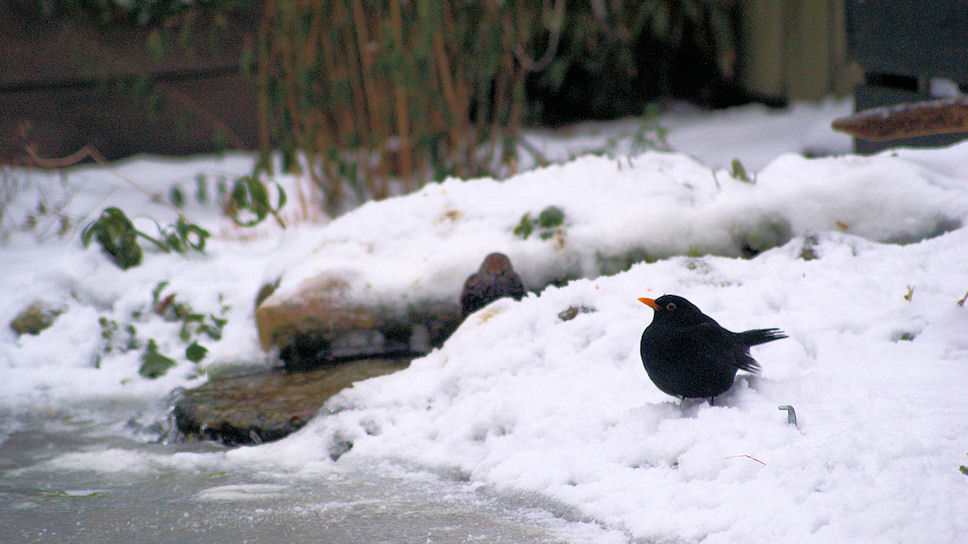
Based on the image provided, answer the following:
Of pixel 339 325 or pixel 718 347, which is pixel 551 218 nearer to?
pixel 339 325

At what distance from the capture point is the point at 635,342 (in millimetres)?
2457

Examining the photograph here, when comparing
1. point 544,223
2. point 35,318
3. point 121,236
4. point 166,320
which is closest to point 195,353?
point 166,320

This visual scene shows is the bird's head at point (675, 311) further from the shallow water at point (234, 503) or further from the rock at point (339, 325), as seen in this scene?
the rock at point (339, 325)

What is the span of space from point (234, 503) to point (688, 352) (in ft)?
3.84

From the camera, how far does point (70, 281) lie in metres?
3.59

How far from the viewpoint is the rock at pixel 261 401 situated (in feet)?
8.14

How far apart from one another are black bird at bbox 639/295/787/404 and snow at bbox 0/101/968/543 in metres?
0.09

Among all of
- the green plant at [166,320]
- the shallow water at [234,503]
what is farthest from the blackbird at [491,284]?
the green plant at [166,320]

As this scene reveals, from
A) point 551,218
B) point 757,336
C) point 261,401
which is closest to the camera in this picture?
point 757,336

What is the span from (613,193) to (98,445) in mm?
2104

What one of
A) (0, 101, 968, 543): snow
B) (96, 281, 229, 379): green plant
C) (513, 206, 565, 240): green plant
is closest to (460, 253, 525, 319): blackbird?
(0, 101, 968, 543): snow

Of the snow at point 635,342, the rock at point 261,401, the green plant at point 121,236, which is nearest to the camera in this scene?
the snow at point 635,342

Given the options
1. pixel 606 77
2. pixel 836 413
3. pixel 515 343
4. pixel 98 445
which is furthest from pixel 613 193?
pixel 606 77

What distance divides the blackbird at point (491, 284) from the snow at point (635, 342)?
0.45 feet
